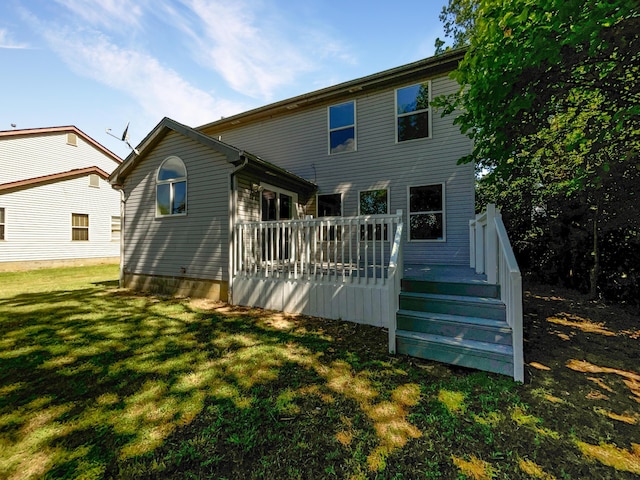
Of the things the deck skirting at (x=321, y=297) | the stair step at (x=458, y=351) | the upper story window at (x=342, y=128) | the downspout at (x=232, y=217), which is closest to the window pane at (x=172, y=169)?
the downspout at (x=232, y=217)

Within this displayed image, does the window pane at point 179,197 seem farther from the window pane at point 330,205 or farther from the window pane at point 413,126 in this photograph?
the window pane at point 413,126

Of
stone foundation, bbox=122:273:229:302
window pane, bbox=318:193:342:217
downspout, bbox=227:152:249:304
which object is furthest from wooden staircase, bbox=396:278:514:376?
window pane, bbox=318:193:342:217

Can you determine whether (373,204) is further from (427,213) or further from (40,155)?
(40,155)

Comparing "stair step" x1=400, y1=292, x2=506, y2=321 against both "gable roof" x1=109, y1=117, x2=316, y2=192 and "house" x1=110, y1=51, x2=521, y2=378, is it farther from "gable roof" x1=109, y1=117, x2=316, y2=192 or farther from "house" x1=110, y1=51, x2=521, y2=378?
"gable roof" x1=109, y1=117, x2=316, y2=192

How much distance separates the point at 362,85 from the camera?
803 centimetres

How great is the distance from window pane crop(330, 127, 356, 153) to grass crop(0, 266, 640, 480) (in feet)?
19.9

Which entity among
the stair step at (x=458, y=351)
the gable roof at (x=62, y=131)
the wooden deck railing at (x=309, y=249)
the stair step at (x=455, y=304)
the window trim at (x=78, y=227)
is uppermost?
the gable roof at (x=62, y=131)

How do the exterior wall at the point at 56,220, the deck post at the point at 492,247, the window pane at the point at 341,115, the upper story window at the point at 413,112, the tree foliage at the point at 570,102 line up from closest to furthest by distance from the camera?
the tree foliage at the point at 570,102 < the deck post at the point at 492,247 < the upper story window at the point at 413,112 < the window pane at the point at 341,115 < the exterior wall at the point at 56,220

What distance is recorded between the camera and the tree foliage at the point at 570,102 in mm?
3180

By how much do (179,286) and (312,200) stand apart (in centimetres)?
479

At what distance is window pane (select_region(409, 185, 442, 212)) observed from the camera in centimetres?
737

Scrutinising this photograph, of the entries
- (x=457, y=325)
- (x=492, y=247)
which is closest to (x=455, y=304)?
(x=457, y=325)

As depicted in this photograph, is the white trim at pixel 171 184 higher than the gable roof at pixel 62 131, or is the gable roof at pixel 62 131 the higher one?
the gable roof at pixel 62 131

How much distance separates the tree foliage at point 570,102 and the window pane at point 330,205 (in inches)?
169
